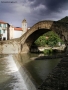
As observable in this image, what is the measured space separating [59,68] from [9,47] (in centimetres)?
2559

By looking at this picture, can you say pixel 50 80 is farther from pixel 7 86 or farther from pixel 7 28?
pixel 7 28

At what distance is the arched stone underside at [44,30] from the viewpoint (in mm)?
20261

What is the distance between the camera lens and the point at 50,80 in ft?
22.4

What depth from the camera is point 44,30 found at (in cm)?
2688

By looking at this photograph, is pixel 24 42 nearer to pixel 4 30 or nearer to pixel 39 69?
pixel 39 69

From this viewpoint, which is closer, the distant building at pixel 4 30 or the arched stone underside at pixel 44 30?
the arched stone underside at pixel 44 30

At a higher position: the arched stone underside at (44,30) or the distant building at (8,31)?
the distant building at (8,31)

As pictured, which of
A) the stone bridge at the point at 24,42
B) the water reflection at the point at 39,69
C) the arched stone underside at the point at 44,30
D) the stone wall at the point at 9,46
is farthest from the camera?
the stone wall at the point at 9,46

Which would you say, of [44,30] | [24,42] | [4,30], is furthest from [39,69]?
[4,30]

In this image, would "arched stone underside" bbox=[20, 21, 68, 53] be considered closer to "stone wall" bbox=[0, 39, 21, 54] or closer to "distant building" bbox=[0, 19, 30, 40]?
"stone wall" bbox=[0, 39, 21, 54]

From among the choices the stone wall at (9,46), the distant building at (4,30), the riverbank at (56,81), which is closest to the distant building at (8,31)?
the distant building at (4,30)

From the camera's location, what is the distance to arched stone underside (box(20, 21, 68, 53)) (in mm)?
20261

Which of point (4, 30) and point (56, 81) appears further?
point (4, 30)

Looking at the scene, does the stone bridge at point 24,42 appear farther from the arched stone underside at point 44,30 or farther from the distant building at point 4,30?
the distant building at point 4,30
